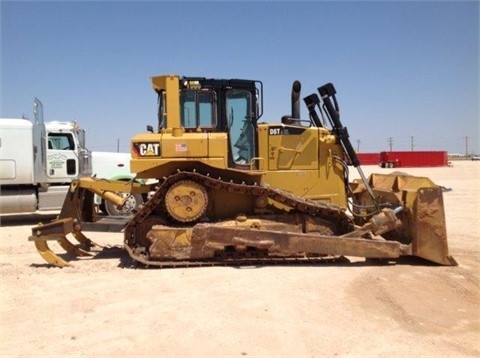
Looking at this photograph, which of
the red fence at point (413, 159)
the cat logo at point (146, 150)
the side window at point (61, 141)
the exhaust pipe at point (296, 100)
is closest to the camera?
the cat logo at point (146, 150)

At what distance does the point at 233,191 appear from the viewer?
766cm

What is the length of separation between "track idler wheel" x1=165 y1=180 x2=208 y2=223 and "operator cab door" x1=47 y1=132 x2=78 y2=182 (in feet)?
25.6

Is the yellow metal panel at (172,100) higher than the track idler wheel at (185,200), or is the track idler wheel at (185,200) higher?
the yellow metal panel at (172,100)

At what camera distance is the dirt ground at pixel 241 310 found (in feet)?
14.6

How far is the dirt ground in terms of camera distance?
14.6 feet

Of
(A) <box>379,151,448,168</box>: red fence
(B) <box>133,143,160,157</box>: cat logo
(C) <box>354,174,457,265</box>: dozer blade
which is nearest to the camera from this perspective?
(C) <box>354,174,457,265</box>: dozer blade

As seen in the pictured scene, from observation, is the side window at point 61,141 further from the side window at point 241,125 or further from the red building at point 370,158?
the red building at point 370,158

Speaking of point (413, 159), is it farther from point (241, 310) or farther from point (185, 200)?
point (241, 310)

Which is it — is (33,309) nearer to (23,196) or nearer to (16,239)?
(16,239)

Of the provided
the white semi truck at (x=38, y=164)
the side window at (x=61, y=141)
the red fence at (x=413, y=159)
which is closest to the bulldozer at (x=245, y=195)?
the white semi truck at (x=38, y=164)

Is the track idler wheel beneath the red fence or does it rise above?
beneath

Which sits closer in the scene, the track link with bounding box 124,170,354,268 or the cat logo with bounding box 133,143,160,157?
the track link with bounding box 124,170,354,268

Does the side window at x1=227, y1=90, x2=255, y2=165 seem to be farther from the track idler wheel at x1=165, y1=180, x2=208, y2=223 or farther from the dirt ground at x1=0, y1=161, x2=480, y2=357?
the dirt ground at x1=0, y1=161, x2=480, y2=357

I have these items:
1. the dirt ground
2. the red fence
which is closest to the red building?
the red fence
